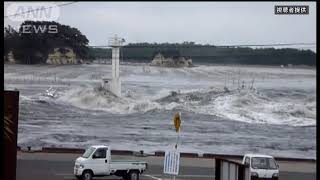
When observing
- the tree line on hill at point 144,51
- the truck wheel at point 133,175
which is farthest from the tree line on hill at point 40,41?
the truck wheel at point 133,175

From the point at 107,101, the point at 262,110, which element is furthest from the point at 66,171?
the point at 262,110

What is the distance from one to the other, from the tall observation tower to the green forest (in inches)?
16.0

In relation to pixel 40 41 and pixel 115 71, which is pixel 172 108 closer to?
pixel 115 71

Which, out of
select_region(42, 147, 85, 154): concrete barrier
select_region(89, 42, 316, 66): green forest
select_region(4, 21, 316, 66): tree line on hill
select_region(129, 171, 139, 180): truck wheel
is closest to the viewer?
select_region(129, 171, 139, 180): truck wheel

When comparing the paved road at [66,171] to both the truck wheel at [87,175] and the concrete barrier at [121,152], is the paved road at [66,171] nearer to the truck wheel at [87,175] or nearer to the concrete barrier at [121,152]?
the truck wheel at [87,175]

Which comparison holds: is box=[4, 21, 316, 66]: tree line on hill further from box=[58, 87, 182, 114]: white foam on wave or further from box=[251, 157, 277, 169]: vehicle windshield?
box=[251, 157, 277, 169]: vehicle windshield

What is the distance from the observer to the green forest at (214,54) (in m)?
43.0

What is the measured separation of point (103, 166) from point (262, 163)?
626 centimetres

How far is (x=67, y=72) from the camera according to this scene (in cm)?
4366

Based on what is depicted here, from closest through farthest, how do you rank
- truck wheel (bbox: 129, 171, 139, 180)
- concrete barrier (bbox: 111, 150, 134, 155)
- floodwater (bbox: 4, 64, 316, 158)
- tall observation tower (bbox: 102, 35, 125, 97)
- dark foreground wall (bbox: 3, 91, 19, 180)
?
dark foreground wall (bbox: 3, 91, 19, 180)
truck wheel (bbox: 129, 171, 139, 180)
concrete barrier (bbox: 111, 150, 134, 155)
floodwater (bbox: 4, 64, 316, 158)
tall observation tower (bbox: 102, 35, 125, 97)

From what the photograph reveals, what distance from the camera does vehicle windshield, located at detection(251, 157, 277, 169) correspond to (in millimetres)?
22969

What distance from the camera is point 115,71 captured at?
42.7 meters

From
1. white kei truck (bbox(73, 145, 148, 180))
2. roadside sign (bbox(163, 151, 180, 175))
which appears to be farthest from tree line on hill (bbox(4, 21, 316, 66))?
roadside sign (bbox(163, 151, 180, 175))

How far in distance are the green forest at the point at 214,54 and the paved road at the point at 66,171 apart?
820 centimetres
